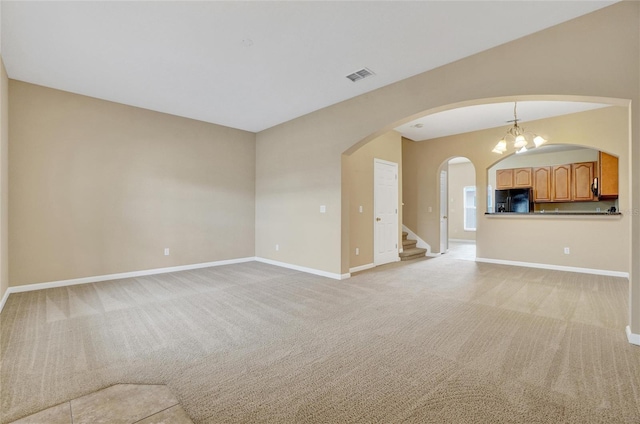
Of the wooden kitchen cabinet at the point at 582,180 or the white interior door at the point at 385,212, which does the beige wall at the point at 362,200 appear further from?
→ the wooden kitchen cabinet at the point at 582,180

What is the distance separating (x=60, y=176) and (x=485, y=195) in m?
8.16

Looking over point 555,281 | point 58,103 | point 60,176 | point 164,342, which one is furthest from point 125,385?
point 555,281

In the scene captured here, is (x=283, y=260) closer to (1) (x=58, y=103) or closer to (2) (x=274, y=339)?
(2) (x=274, y=339)

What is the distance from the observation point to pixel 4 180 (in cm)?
366

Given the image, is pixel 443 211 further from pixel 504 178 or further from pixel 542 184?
pixel 542 184

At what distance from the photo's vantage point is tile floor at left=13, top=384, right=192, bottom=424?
5.21ft

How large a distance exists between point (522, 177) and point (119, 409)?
Answer: 10.5m

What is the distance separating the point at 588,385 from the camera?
1911mm

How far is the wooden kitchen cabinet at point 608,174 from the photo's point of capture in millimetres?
6184

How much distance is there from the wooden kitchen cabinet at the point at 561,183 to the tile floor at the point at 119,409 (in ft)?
33.2

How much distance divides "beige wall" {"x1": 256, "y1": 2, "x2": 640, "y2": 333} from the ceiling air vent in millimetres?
459

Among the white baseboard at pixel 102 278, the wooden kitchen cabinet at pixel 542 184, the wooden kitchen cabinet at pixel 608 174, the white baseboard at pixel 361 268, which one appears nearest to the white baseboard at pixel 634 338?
the white baseboard at pixel 361 268

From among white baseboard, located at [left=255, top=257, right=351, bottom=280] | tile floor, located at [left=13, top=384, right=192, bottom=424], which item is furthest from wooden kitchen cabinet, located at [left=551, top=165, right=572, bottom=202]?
tile floor, located at [left=13, top=384, right=192, bottom=424]

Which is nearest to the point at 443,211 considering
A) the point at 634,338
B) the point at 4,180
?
the point at 634,338
